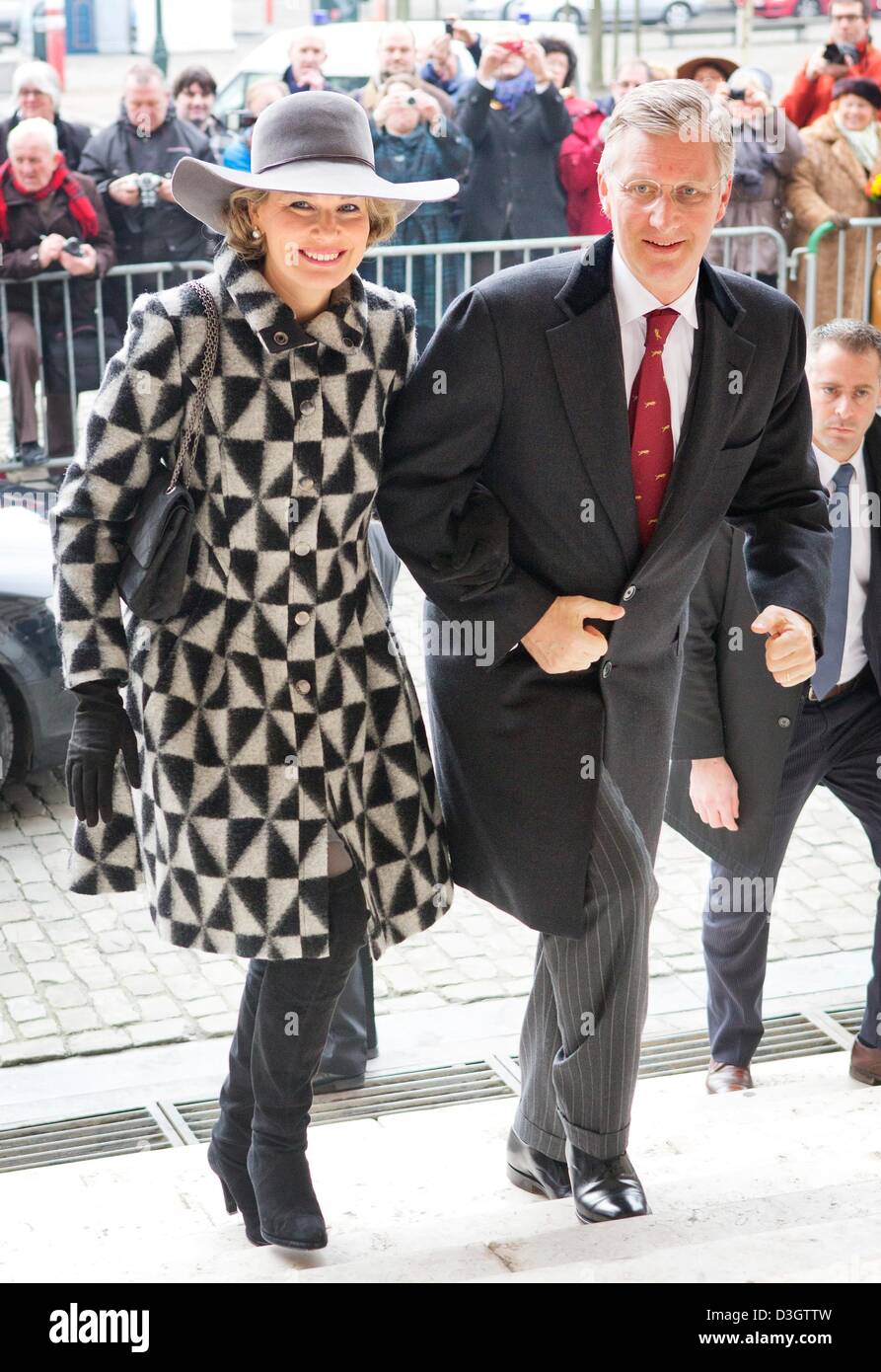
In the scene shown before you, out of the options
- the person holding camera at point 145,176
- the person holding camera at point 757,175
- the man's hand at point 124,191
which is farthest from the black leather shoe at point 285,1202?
the person holding camera at point 757,175

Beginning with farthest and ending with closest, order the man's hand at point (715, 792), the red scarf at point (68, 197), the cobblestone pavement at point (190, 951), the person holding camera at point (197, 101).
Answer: the person holding camera at point (197, 101) → the red scarf at point (68, 197) → the cobblestone pavement at point (190, 951) → the man's hand at point (715, 792)

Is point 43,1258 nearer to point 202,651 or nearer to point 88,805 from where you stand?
point 88,805

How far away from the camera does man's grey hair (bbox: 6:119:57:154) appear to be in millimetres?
9156

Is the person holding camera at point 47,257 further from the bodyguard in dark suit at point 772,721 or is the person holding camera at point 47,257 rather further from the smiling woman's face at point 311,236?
the smiling woman's face at point 311,236

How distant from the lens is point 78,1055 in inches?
195

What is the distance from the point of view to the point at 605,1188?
3.42m

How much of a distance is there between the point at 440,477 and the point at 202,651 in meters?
0.53

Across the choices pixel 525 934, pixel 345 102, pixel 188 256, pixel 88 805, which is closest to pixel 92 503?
pixel 88 805

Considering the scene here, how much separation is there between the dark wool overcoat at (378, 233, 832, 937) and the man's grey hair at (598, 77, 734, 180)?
229 millimetres

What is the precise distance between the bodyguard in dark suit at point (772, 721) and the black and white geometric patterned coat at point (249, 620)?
4.16 feet

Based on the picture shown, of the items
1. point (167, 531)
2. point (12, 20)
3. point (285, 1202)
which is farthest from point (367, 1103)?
point (12, 20)

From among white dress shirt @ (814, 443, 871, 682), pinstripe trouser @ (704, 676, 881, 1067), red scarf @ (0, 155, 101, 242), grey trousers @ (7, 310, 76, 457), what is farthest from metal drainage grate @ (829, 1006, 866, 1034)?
red scarf @ (0, 155, 101, 242)

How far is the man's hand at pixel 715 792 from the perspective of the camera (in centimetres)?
443

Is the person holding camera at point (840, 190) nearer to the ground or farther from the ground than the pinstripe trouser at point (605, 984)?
farther from the ground
